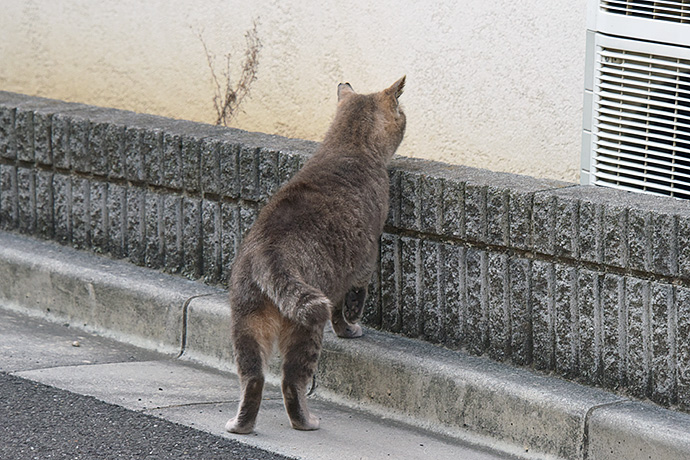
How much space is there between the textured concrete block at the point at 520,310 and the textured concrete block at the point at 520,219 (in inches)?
3.0

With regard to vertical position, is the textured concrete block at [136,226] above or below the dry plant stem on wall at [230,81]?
below

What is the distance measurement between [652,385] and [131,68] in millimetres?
5055

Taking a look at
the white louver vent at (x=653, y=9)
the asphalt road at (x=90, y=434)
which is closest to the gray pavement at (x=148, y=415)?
the asphalt road at (x=90, y=434)

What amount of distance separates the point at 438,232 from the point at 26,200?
2.77 meters

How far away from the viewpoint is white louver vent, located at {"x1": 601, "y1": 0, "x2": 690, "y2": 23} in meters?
4.94

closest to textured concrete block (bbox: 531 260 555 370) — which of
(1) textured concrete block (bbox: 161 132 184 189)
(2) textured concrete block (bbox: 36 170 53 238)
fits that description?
(1) textured concrete block (bbox: 161 132 184 189)

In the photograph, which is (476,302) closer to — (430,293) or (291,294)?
(430,293)

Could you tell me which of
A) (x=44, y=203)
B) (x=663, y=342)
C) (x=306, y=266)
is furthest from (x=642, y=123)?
(x=44, y=203)

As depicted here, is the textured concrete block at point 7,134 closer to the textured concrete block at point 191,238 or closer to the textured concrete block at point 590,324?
the textured concrete block at point 191,238

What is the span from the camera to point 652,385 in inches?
174

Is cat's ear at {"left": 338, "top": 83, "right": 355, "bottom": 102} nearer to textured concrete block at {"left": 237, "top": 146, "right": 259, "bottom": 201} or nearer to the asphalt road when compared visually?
textured concrete block at {"left": 237, "top": 146, "right": 259, "bottom": 201}

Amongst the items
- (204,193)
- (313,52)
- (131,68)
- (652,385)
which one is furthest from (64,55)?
(652,385)

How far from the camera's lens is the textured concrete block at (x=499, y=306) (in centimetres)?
481

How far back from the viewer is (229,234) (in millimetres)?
5734
